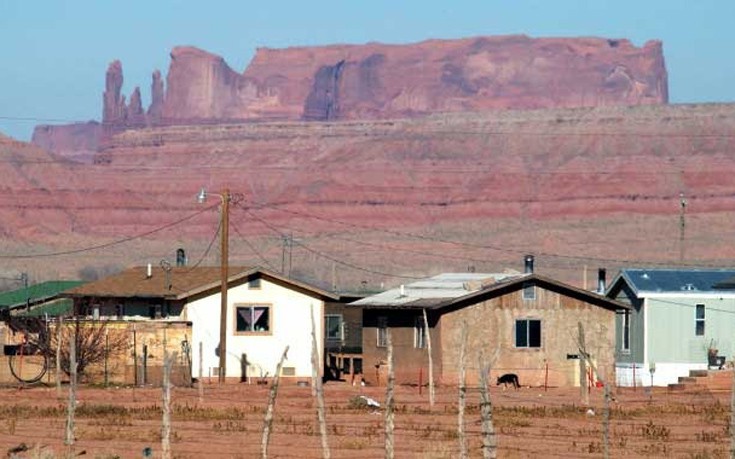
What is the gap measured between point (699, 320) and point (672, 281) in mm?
1708

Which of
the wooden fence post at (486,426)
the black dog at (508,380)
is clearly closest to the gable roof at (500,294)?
the black dog at (508,380)

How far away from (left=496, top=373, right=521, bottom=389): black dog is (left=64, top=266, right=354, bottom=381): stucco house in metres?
5.68

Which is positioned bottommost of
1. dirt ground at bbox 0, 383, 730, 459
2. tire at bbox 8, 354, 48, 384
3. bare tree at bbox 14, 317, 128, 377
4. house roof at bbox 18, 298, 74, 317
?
dirt ground at bbox 0, 383, 730, 459

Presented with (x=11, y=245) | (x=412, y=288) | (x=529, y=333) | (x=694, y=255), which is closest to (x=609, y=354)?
(x=529, y=333)

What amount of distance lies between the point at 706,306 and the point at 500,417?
802 inches

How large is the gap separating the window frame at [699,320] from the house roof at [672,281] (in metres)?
0.47

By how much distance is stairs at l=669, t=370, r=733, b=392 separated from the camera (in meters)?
58.9

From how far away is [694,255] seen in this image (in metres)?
178

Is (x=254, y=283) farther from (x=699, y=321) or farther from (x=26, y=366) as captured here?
(x=699, y=321)

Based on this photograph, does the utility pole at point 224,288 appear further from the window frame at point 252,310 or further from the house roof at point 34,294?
the house roof at point 34,294

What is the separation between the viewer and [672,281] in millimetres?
65000

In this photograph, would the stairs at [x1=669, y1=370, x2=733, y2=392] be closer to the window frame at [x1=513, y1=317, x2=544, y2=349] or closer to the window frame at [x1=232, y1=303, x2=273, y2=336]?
the window frame at [x1=513, y1=317, x2=544, y2=349]

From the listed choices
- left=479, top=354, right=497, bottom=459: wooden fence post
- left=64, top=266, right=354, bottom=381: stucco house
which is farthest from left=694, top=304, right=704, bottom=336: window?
left=479, top=354, right=497, bottom=459: wooden fence post

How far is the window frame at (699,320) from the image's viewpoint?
210 ft
